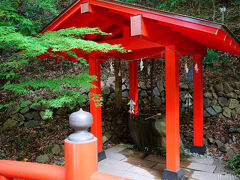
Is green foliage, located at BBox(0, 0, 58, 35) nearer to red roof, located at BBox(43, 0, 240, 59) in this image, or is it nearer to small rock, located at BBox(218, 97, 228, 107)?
red roof, located at BBox(43, 0, 240, 59)

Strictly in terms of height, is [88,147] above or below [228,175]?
above

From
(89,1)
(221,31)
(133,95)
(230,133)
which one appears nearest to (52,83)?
(89,1)

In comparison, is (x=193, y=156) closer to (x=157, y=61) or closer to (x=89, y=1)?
(x=89, y=1)

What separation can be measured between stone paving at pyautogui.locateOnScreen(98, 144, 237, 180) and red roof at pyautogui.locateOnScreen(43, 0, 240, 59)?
2564 mm

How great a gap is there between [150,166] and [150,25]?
10.5ft

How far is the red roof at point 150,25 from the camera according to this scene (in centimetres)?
288

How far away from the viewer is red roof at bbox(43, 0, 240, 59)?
2884mm

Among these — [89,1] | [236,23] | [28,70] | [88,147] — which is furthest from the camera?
[28,70]

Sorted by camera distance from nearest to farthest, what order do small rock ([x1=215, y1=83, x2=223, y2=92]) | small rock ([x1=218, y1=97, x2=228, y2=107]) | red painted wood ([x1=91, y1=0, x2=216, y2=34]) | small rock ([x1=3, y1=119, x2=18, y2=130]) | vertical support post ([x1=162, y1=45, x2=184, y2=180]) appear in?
red painted wood ([x1=91, y1=0, x2=216, y2=34])
vertical support post ([x1=162, y1=45, x2=184, y2=180])
small rock ([x1=3, y1=119, x2=18, y2=130])
small rock ([x1=218, y1=97, x2=228, y2=107])
small rock ([x1=215, y1=83, x2=223, y2=92])

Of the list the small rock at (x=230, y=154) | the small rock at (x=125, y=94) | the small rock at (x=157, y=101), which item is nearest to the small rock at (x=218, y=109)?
the small rock at (x=230, y=154)

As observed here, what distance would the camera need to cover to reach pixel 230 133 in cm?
589

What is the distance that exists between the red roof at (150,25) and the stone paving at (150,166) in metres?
2.56

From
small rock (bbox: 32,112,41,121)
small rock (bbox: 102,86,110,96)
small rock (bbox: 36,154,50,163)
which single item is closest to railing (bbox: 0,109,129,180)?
small rock (bbox: 36,154,50,163)

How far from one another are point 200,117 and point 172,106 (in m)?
1.90
